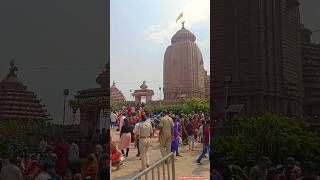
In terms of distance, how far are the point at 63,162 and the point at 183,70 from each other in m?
26.1

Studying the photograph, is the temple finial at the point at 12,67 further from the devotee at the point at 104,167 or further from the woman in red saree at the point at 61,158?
the devotee at the point at 104,167

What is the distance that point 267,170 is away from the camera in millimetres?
6285

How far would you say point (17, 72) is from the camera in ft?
23.6

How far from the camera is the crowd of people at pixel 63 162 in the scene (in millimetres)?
6824

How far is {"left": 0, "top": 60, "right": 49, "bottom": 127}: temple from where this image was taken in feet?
23.6

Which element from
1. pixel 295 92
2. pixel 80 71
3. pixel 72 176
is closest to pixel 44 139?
pixel 72 176

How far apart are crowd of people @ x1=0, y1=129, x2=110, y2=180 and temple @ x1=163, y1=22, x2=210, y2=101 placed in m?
24.6

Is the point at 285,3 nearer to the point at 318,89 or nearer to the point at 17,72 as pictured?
the point at 318,89

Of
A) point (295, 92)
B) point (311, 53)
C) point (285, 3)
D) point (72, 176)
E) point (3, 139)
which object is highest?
point (285, 3)

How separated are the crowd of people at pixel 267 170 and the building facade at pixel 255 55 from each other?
2.46 feet

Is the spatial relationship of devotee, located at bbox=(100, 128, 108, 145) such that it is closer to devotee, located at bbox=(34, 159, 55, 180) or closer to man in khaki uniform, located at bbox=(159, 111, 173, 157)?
devotee, located at bbox=(34, 159, 55, 180)

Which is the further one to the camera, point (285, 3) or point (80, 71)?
point (80, 71)

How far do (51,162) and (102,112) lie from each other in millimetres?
1089

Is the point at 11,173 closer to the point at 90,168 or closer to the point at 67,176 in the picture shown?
the point at 67,176
